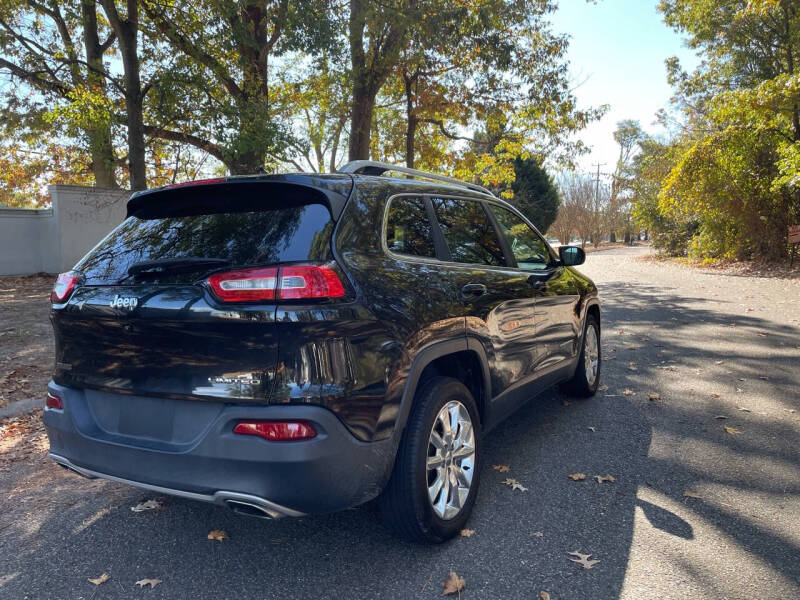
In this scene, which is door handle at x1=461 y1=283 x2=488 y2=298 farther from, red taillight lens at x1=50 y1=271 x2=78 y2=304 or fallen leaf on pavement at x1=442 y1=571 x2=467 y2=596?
red taillight lens at x1=50 y1=271 x2=78 y2=304

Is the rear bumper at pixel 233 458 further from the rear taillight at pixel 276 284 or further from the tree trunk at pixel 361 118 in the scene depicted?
the tree trunk at pixel 361 118

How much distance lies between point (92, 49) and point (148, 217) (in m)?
17.1

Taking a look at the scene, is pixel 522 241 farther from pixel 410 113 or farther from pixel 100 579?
pixel 410 113

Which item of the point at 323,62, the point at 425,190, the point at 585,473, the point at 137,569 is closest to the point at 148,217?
the point at 425,190

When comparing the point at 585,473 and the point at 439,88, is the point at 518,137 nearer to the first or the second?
the point at 439,88

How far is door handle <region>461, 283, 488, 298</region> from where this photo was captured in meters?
3.04

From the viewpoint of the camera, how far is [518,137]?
18.5 meters

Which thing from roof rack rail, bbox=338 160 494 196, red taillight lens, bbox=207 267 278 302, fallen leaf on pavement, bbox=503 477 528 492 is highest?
roof rack rail, bbox=338 160 494 196

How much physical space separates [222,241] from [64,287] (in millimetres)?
960

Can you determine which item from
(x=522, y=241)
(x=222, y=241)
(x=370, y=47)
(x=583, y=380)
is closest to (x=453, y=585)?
(x=222, y=241)

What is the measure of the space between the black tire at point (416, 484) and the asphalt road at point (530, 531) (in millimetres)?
151

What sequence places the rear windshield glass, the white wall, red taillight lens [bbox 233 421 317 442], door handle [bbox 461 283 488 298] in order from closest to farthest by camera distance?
red taillight lens [bbox 233 421 317 442]
the rear windshield glass
door handle [bbox 461 283 488 298]
the white wall

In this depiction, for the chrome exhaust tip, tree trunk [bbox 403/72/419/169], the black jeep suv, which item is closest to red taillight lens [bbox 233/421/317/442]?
the black jeep suv

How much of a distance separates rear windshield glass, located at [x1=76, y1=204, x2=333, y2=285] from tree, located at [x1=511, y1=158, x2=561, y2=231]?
30.7 metres
